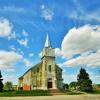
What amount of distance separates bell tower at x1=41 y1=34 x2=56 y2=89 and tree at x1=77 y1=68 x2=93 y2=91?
22.6 ft

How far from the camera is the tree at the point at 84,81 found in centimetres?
6500

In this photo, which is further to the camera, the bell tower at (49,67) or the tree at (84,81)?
the bell tower at (49,67)

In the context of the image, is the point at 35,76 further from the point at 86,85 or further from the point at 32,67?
the point at 86,85

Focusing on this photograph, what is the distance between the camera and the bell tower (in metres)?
67.2

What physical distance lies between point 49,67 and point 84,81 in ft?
33.3

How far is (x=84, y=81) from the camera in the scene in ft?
213

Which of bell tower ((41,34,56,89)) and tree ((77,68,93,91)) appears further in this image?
bell tower ((41,34,56,89))

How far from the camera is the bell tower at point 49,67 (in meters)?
67.2

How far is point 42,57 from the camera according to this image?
232 ft

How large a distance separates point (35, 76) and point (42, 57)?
19.1ft

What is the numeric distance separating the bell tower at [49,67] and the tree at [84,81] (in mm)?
6875

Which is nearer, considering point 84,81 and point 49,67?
point 84,81

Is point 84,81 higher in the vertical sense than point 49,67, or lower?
lower

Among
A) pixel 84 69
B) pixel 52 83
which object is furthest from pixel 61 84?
pixel 84 69
